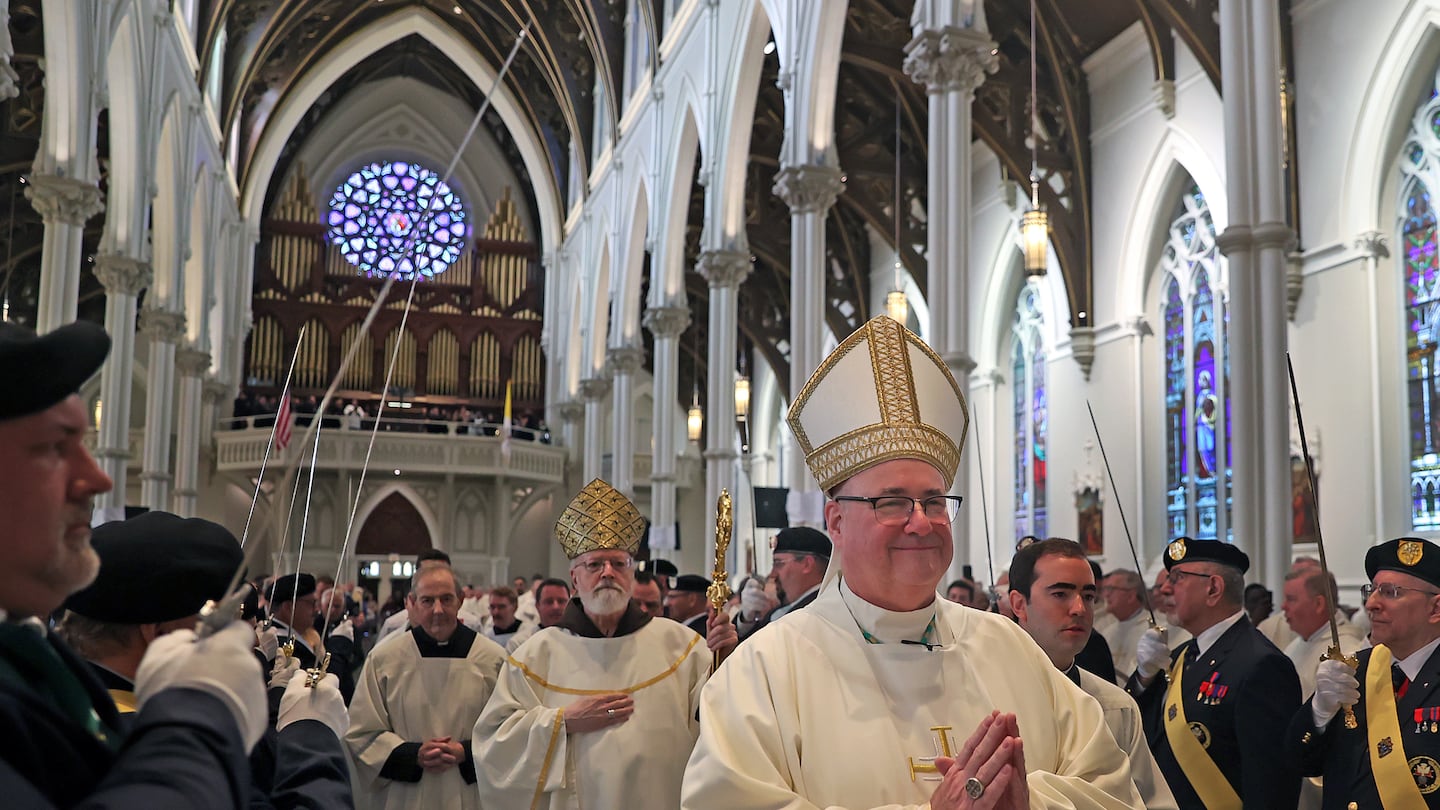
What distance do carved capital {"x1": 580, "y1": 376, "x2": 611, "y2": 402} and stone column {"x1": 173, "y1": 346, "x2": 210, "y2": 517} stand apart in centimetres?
699

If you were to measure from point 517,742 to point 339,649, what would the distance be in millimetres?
3530

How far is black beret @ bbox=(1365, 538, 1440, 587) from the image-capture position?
372 centimetres

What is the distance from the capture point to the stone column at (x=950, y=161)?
10.4m

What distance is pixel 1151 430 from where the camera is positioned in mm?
15773

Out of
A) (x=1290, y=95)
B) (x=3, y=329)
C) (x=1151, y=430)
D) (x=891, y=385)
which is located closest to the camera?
(x=3, y=329)

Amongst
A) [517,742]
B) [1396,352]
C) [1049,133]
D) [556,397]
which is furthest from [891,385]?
[556,397]

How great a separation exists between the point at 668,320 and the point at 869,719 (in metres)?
17.4

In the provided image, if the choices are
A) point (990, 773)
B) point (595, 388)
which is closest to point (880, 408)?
point (990, 773)

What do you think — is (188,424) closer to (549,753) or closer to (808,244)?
(808,244)

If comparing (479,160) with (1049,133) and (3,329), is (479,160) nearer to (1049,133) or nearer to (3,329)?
(1049,133)

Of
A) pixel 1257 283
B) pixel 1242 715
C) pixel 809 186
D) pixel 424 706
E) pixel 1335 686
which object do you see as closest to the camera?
pixel 1335 686

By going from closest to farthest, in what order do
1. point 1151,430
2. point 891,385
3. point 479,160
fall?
1. point 891,385
2. point 1151,430
3. point 479,160

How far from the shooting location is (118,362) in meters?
16.7

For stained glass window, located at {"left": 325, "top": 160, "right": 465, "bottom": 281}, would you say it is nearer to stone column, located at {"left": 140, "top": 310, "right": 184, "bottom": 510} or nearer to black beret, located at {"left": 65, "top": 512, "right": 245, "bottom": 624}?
stone column, located at {"left": 140, "top": 310, "right": 184, "bottom": 510}
